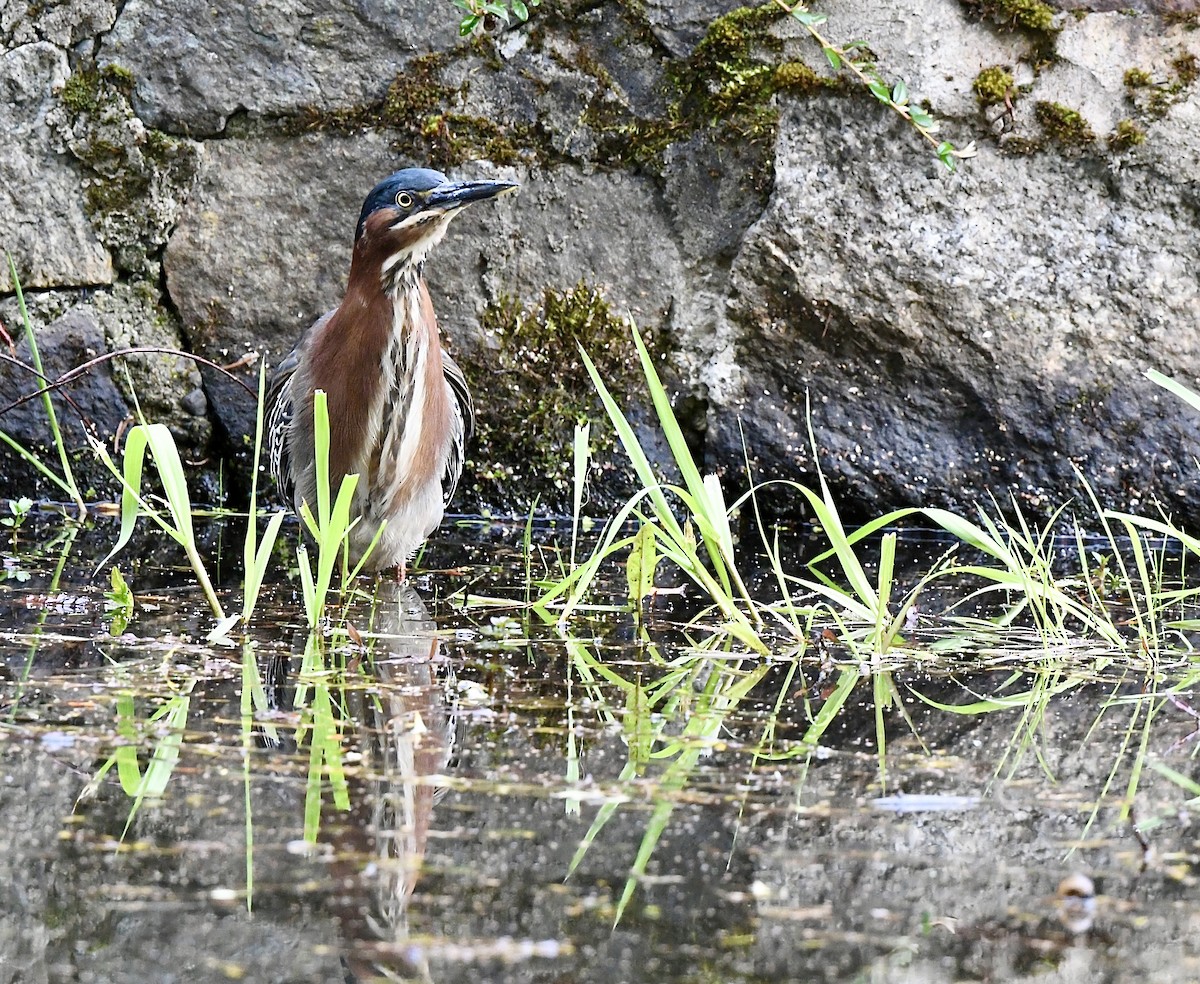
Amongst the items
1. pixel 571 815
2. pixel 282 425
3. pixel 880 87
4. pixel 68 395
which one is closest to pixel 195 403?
pixel 68 395

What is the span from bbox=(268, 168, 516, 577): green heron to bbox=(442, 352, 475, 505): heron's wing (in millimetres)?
105

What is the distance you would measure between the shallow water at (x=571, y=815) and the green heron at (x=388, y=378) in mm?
1348

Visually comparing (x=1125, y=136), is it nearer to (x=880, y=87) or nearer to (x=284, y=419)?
(x=880, y=87)

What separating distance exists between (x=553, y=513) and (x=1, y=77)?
2.58 m

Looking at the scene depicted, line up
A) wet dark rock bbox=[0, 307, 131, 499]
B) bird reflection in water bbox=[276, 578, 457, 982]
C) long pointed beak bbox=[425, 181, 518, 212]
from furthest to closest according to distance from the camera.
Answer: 1. wet dark rock bbox=[0, 307, 131, 499]
2. long pointed beak bbox=[425, 181, 518, 212]
3. bird reflection in water bbox=[276, 578, 457, 982]

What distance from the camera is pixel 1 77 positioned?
5395 millimetres

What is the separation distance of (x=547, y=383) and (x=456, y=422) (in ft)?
1.88

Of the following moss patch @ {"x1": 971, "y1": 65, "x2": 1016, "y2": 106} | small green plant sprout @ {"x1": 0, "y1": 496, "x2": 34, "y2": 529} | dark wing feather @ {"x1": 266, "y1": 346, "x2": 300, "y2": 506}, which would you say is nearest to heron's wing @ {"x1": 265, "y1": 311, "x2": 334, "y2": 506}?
dark wing feather @ {"x1": 266, "y1": 346, "x2": 300, "y2": 506}

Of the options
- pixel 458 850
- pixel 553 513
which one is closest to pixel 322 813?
pixel 458 850

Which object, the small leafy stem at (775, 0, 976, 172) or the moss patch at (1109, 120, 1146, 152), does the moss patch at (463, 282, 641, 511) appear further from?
the moss patch at (1109, 120, 1146, 152)

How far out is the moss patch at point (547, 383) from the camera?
5488 millimetres

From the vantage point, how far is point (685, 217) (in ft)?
18.0

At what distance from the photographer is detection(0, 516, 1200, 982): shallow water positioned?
5.56 feet

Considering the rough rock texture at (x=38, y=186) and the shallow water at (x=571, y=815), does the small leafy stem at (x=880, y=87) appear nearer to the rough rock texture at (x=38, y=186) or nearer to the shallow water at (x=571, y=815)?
the shallow water at (x=571, y=815)
